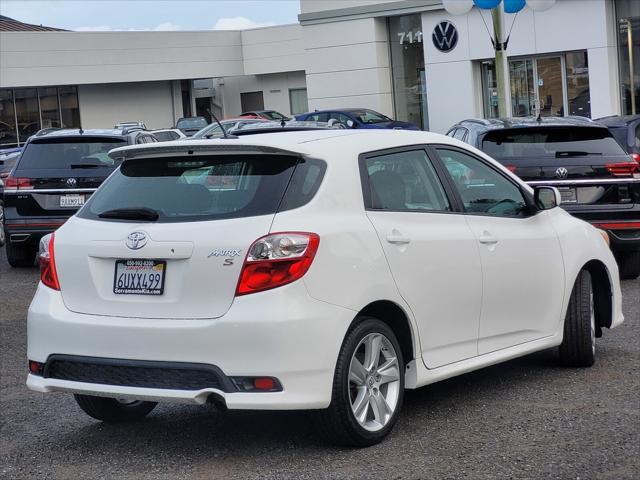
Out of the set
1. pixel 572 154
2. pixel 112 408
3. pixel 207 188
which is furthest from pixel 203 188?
pixel 572 154

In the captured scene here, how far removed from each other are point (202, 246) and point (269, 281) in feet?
1.22

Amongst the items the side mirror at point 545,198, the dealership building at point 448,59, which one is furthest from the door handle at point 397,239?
the dealership building at point 448,59

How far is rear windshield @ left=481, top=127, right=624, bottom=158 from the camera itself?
38.3ft

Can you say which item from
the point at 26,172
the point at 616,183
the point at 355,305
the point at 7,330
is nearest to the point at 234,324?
the point at 355,305

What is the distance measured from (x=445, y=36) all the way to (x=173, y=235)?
30.1m

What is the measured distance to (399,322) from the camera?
19.8 ft

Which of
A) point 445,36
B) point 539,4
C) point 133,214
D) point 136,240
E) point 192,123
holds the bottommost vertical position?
point 136,240

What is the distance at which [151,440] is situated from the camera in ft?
20.2

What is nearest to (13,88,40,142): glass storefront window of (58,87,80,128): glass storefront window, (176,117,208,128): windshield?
(58,87,80,128): glass storefront window

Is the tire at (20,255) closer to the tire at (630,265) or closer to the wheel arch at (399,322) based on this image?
the tire at (630,265)

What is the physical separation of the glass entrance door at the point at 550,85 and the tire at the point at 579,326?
25537 millimetres

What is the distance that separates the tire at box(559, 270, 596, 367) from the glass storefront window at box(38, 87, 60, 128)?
5311 cm

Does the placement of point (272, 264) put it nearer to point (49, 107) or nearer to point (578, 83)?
point (578, 83)

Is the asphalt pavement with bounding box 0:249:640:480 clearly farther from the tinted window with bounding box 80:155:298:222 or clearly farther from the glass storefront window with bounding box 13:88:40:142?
the glass storefront window with bounding box 13:88:40:142
